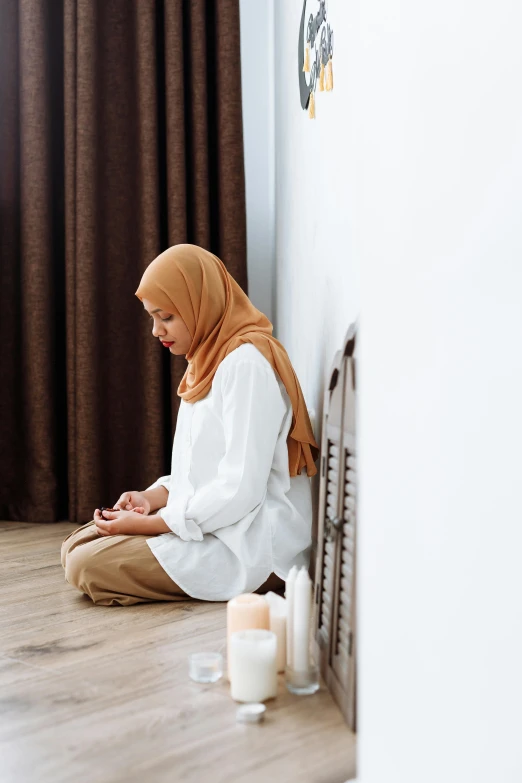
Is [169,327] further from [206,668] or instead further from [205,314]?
[206,668]

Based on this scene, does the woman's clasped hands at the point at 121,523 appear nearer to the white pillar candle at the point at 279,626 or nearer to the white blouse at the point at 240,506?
the white blouse at the point at 240,506

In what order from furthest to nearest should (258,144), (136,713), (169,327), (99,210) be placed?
(258,144) → (99,210) → (169,327) → (136,713)

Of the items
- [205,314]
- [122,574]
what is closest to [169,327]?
[205,314]

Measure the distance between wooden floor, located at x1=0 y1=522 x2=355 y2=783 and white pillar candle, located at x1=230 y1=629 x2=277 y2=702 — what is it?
0.08 feet

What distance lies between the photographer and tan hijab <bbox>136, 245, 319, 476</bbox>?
1.94 m

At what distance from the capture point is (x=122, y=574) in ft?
6.05

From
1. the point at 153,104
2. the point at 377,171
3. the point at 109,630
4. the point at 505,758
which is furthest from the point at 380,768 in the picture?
the point at 153,104

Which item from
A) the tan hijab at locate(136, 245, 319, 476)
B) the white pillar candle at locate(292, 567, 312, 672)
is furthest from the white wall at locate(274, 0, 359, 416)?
the white pillar candle at locate(292, 567, 312, 672)

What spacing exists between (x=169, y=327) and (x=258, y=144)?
1.42 m

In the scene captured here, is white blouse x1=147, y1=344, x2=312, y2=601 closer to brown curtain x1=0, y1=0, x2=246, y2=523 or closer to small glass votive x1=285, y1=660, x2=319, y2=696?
small glass votive x1=285, y1=660, x2=319, y2=696

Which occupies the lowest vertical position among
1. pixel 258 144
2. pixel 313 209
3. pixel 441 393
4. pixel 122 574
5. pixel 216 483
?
pixel 122 574

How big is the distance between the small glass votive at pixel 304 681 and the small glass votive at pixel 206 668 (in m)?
0.12

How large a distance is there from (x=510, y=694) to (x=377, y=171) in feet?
1.80

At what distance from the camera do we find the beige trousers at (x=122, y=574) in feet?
6.04
